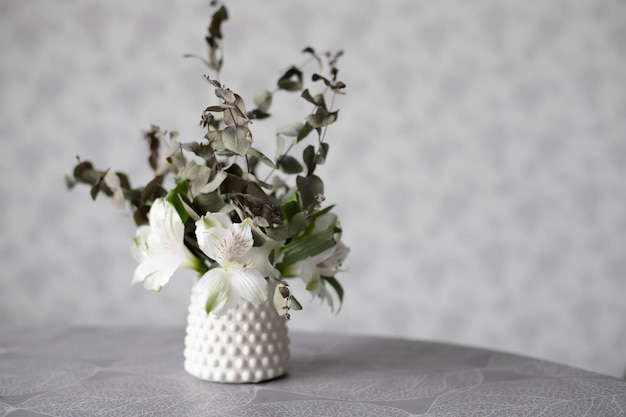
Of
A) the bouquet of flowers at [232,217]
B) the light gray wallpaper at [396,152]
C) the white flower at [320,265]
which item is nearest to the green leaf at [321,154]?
the bouquet of flowers at [232,217]

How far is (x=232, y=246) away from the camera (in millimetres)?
974

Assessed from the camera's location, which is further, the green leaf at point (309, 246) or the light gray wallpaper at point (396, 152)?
the light gray wallpaper at point (396, 152)

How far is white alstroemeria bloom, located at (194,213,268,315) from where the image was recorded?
38.0 inches

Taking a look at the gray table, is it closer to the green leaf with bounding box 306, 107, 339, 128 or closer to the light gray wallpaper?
the green leaf with bounding box 306, 107, 339, 128

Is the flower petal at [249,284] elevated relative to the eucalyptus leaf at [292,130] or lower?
lower

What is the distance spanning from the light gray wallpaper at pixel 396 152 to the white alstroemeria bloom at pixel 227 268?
71.9 inches

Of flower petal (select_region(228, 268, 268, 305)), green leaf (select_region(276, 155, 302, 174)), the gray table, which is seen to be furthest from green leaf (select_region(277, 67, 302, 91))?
the gray table

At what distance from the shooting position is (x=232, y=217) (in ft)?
3.46

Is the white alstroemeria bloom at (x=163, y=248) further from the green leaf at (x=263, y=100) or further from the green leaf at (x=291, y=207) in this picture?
the green leaf at (x=263, y=100)

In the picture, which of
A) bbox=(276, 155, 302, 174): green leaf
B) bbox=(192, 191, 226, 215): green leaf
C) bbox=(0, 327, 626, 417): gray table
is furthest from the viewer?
bbox=(276, 155, 302, 174): green leaf

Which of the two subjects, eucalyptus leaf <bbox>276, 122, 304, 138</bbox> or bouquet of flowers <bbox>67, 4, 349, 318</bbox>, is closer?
bouquet of flowers <bbox>67, 4, 349, 318</bbox>

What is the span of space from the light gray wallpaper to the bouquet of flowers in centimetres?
169

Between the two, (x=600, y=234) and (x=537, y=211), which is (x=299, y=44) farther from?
(x=600, y=234)

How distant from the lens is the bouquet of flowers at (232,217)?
965 millimetres
